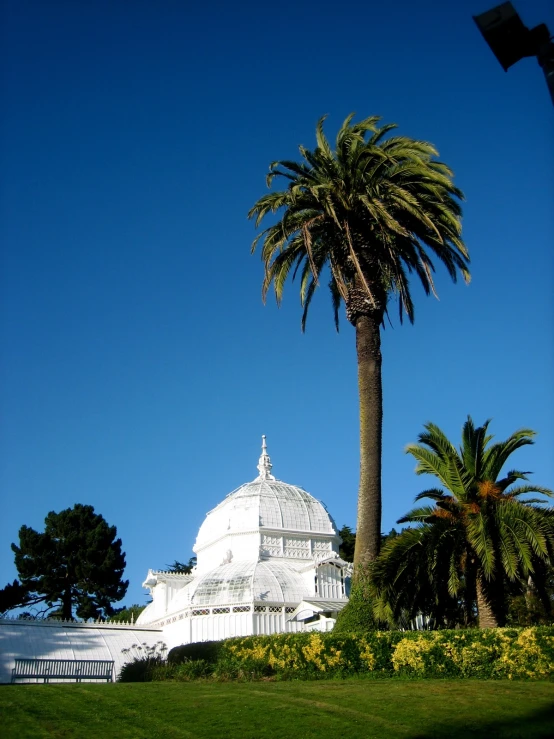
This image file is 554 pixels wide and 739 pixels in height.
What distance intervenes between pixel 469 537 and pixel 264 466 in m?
31.4

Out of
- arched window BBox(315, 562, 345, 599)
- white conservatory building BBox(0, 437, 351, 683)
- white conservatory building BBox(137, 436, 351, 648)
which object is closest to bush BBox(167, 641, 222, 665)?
white conservatory building BBox(0, 437, 351, 683)

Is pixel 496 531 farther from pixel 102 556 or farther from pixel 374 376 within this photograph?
pixel 102 556

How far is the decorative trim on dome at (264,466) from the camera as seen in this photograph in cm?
5134

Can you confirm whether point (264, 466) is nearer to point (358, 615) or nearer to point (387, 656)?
point (358, 615)

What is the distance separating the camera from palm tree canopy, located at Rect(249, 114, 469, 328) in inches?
1023

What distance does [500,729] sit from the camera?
12.4 metres

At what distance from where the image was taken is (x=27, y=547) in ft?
224

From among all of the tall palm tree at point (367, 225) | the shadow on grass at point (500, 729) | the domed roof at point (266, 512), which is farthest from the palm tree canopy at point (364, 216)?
the domed roof at point (266, 512)

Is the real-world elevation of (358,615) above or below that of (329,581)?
below

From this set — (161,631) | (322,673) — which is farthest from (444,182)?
(161,631)

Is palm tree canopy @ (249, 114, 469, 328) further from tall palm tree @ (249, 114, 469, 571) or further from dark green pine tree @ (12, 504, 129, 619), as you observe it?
dark green pine tree @ (12, 504, 129, 619)

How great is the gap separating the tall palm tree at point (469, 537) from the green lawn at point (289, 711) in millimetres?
4298

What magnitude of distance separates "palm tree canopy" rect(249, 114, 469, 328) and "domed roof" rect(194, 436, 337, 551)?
72.1ft

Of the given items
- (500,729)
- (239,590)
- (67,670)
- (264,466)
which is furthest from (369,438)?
(264,466)
